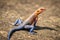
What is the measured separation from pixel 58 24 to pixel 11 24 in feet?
4.37

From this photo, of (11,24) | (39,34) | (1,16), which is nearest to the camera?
(39,34)

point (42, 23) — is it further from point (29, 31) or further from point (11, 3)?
point (11, 3)

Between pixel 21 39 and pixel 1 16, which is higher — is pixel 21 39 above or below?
below

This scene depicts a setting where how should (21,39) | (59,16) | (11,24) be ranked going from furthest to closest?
(59,16) < (11,24) < (21,39)

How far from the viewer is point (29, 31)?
12.8 ft

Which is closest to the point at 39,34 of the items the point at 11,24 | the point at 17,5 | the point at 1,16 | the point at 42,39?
the point at 42,39

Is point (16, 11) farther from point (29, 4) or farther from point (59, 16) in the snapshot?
point (59, 16)

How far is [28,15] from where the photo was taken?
491 cm

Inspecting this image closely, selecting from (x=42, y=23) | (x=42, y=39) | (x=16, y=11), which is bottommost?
(x=42, y=39)

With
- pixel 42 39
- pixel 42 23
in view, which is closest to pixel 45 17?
pixel 42 23

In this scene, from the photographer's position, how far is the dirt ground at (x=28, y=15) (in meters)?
3.74

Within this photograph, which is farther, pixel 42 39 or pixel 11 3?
pixel 11 3

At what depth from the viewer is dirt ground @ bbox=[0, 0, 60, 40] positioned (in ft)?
12.3

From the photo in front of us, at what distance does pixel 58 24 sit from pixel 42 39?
996 millimetres
